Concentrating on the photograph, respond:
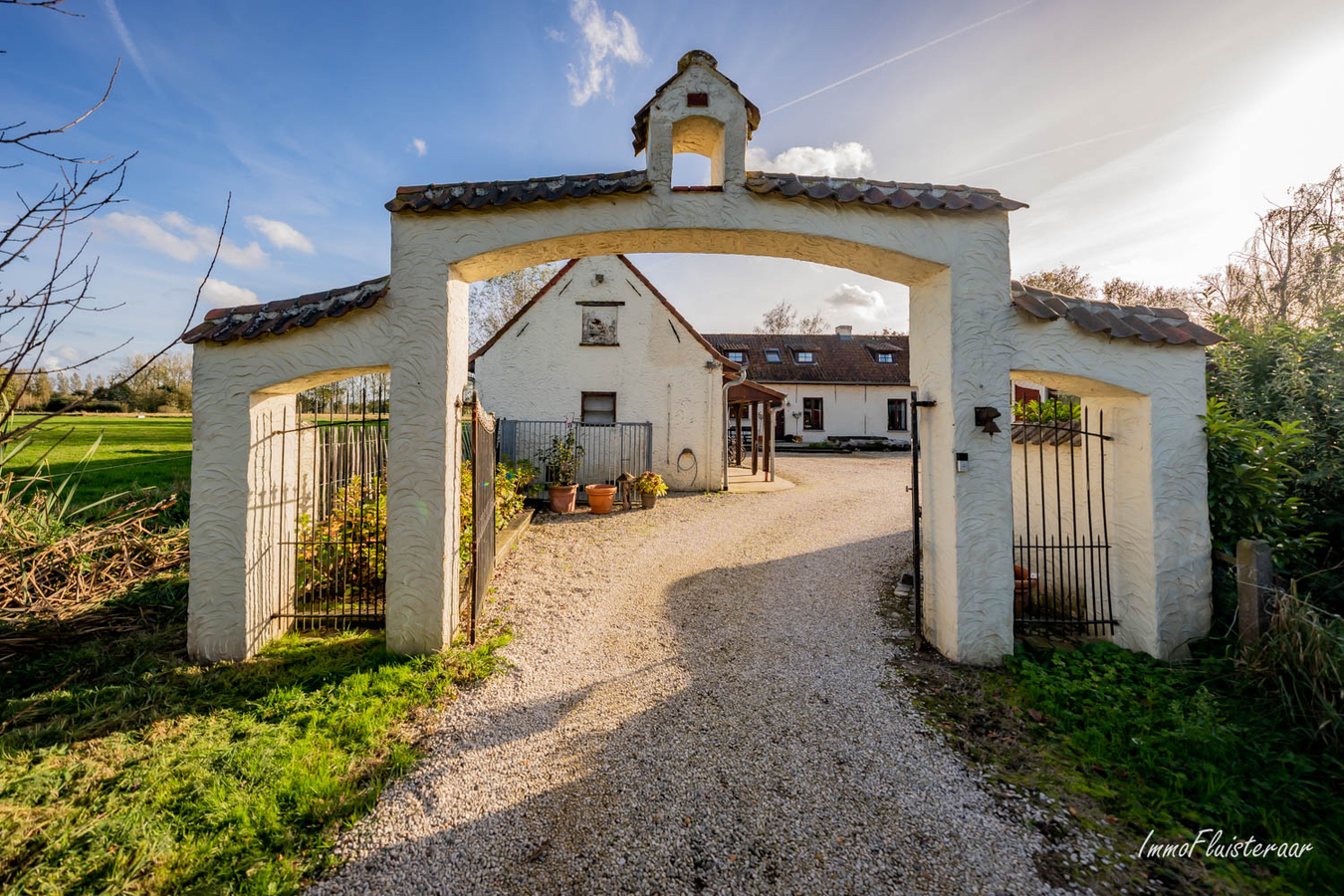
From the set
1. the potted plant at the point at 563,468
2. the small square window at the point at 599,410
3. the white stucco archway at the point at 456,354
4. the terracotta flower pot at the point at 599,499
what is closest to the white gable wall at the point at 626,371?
the small square window at the point at 599,410

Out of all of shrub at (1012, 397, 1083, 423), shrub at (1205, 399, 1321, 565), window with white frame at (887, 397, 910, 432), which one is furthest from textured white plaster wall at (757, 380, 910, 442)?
shrub at (1205, 399, 1321, 565)

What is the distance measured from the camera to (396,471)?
4078mm

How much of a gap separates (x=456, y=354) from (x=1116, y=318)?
5.74 metres

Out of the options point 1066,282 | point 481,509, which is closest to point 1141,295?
point 1066,282

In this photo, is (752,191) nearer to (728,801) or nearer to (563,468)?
(728,801)

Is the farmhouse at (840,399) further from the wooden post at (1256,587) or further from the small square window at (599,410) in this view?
Answer: the wooden post at (1256,587)

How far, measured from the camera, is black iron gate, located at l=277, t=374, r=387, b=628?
177 inches

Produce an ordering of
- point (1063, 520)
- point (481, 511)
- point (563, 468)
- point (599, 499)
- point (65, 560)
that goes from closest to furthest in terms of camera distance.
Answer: point (65, 560) < point (481, 511) < point (1063, 520) < point (599, 499) < point (563, 468)

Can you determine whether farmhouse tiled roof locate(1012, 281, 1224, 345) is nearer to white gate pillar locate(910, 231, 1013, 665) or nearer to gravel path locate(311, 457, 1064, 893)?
white gate pillar locate(910, 231, 1013, 665)

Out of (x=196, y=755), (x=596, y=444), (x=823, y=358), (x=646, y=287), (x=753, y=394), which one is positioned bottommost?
(x=196, y=755)

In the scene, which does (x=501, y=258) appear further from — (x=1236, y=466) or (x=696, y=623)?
(x=1236, y=466)

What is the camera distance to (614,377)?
12.7 metres

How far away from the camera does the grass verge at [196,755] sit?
224cm

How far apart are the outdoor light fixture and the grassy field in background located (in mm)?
7471
